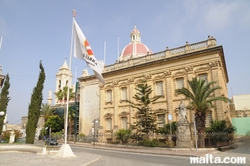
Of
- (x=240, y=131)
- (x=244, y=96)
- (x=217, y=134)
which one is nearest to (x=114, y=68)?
(x=217, y=134)

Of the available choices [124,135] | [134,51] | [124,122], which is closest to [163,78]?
[124,122]

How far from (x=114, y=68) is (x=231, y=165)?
2310cm

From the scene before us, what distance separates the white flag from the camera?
38.4ft

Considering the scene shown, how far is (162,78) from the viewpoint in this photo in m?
25.2

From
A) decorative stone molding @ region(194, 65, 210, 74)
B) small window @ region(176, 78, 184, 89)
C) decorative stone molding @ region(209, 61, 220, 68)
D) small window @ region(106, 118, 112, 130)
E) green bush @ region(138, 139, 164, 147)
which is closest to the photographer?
green bush @ region(138, 139, 164, 147)

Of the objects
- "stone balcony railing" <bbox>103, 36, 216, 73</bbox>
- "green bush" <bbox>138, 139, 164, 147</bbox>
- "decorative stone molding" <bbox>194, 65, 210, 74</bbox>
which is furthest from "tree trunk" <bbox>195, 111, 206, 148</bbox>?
"stone balcony railing" <bbox>103, 36, 216, 73</bbox>

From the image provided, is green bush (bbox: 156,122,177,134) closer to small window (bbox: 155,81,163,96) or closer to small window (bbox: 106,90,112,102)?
small window (bbox: 155,81,163,96)

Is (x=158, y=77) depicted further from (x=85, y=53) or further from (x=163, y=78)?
(x=85, y=53)

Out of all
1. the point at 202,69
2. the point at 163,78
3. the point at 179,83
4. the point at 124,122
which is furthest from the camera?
the point at 124,122

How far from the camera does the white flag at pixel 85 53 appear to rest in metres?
11.7

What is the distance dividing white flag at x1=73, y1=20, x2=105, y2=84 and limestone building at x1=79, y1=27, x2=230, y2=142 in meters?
13.5

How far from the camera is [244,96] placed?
44.4 meters

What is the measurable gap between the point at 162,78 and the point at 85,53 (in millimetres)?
15339

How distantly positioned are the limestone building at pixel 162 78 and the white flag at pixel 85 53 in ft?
44.2
